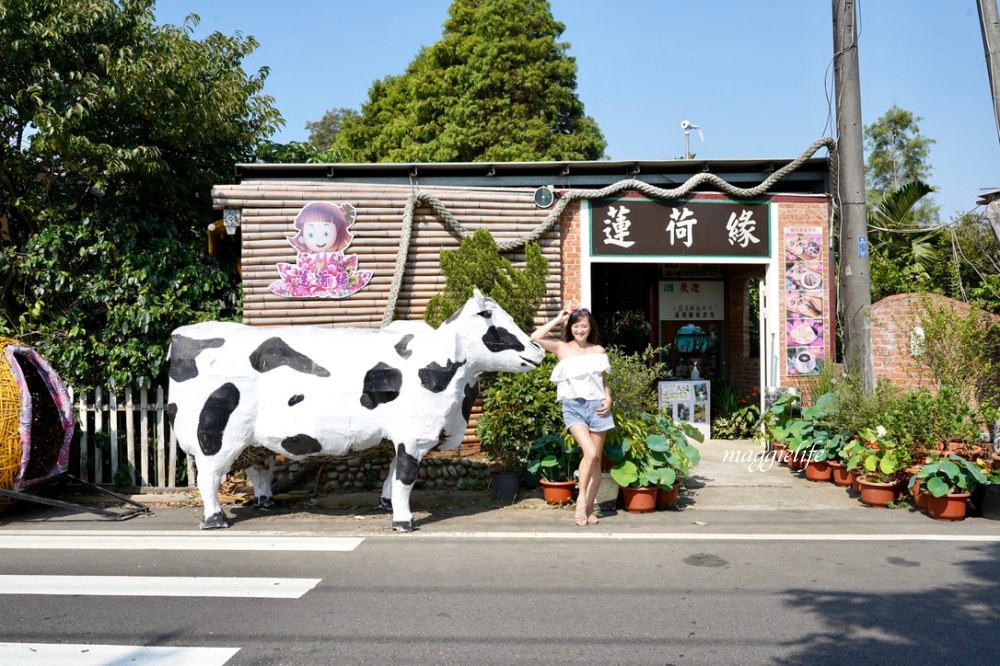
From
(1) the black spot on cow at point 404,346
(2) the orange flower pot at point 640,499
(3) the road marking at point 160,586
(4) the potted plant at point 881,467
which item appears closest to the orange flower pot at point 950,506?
(4) the potted plant at point 881,467

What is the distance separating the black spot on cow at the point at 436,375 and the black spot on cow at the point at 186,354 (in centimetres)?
183

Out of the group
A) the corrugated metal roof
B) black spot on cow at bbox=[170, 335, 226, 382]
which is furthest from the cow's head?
the corrugated metal roof

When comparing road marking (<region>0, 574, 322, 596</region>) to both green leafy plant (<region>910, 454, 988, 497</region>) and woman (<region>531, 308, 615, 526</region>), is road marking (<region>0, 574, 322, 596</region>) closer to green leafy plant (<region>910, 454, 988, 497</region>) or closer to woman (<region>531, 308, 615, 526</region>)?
woman (<region>531, 308, 615, 526</region>)

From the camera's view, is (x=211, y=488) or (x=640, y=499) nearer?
(x=211, y=488)

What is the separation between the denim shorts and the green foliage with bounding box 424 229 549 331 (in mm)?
1798

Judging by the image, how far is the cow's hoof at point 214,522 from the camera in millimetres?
6957

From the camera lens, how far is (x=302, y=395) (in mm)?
6855

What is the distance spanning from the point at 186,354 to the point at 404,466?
217 centimetres

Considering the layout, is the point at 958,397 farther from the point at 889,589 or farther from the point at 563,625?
the point at 563,625

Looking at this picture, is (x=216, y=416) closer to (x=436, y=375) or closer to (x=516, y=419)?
(x=436, y=375)

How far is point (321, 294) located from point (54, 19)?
4.22 metres

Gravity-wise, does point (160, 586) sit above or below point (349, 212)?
below

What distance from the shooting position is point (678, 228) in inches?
401

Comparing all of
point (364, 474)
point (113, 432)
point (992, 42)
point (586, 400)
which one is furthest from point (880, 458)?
point (113, 432)
